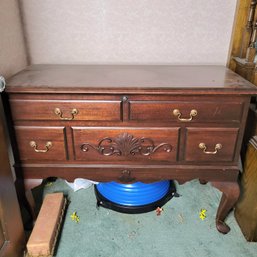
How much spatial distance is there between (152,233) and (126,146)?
1.82 ft

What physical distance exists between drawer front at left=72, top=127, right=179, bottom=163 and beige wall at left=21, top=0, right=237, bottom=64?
60 centimetres

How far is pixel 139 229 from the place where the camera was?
144 centimetres

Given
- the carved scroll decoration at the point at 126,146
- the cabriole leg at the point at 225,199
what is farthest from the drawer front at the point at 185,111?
the cabriole leg at the point at 225,199

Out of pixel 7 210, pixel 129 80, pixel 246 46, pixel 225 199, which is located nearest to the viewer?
pixel 7 210

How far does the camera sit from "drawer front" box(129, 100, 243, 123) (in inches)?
44.8

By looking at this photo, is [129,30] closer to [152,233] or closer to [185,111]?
[185,111]

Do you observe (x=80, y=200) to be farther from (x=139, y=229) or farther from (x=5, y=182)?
(x=5, y=182)

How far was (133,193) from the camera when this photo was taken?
150cm

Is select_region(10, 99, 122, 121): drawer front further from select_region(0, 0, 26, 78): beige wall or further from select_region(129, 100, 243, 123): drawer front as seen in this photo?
select_region(0, 0, 26, 78): beige wall

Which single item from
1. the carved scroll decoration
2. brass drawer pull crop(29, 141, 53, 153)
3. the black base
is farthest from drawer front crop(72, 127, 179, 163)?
the black base

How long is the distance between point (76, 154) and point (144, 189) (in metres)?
0.49

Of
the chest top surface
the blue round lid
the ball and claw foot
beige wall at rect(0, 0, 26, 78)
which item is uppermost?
beige wall at rect(0, 0, 26, 78)

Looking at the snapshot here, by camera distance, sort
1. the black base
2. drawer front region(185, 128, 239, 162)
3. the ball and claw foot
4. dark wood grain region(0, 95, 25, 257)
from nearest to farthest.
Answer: dark wood grain region(0, 95, 25, 257) → drawer front region(185, 128, 239, 162) → the ball and claw foot → the black base

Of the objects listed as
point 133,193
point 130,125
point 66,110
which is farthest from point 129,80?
point 133,193
